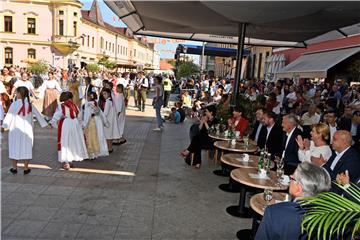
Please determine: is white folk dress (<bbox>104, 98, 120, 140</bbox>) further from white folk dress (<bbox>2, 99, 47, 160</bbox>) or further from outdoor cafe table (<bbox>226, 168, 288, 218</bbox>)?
outdoor cafe table (<bbox>226, 168, 288, 218</bbox>)

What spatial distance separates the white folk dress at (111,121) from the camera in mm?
9430

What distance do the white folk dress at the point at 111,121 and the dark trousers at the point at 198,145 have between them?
95.3 inches

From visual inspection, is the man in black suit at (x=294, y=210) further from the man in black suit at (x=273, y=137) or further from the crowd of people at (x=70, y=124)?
the crowd of people at (x=70, y=124)

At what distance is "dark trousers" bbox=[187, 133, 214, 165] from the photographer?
8.20 metres

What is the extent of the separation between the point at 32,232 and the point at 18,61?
48310 millimetres

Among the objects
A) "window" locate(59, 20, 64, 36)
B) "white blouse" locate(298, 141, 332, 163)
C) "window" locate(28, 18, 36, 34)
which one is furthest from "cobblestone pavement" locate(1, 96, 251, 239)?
"window" locate(28, 18, 36, 34)

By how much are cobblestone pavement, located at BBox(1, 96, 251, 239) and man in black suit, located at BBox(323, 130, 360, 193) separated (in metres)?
1.66

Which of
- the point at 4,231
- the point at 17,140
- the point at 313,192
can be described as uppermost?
the point at 313,192

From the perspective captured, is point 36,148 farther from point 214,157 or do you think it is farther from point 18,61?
point 18,61

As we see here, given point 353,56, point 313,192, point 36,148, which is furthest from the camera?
point 353,56

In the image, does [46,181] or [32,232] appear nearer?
[32,232]

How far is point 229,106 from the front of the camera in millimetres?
9859

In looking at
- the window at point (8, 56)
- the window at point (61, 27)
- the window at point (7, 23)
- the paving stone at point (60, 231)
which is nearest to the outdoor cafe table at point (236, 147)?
the paving stone at point (60, 231)

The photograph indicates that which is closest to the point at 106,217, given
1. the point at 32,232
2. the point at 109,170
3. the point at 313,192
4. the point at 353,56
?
the point at 32,232
